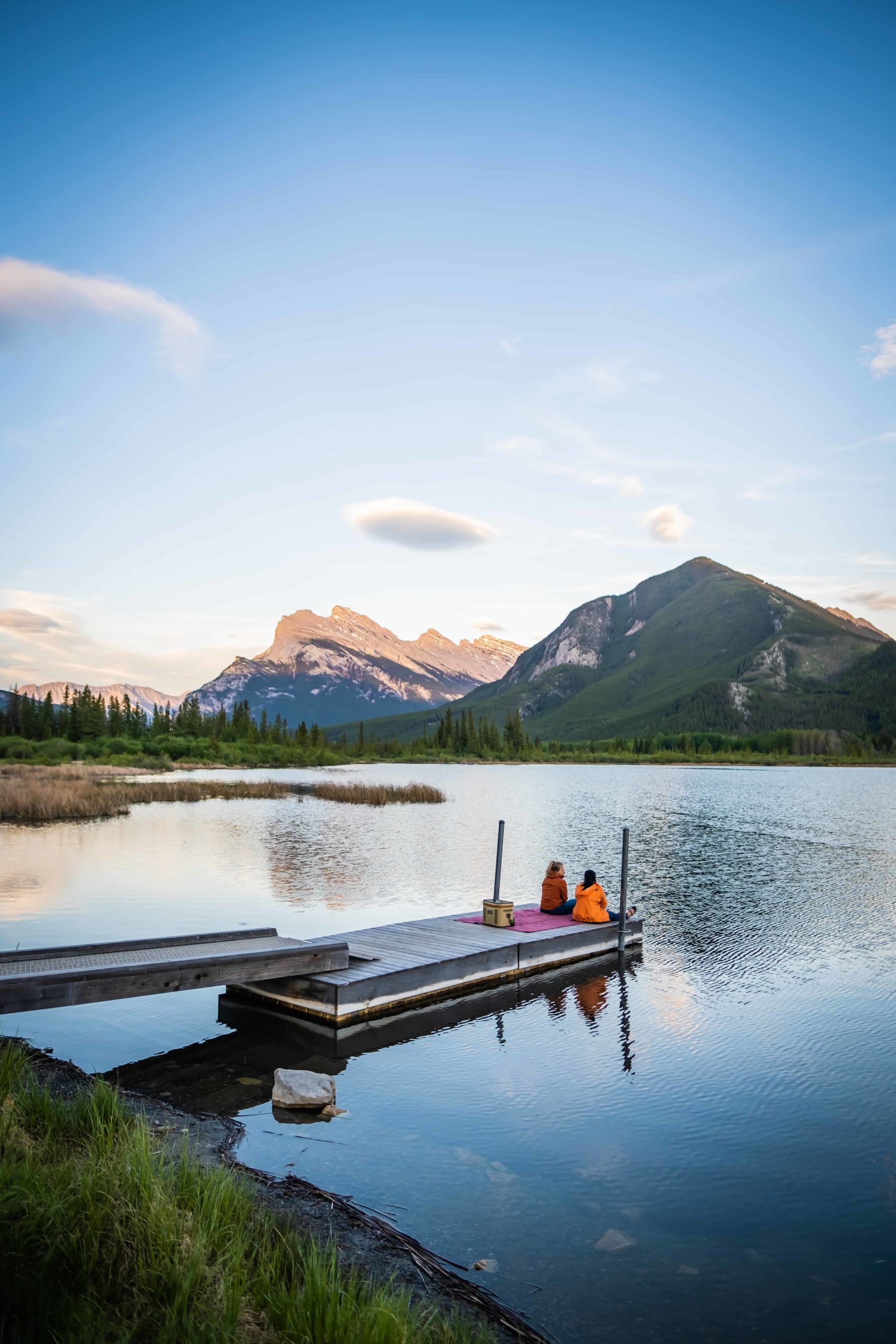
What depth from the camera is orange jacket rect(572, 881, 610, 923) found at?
21.0 metres

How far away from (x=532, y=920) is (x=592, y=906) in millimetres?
1465

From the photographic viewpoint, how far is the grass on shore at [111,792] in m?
48.5

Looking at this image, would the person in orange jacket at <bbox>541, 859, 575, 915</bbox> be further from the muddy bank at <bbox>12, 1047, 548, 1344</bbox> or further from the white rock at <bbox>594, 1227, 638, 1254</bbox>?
the white rock at <bbox>594, 1227, 638, 1254</bbox>

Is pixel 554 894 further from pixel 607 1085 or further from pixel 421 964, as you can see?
pixel 607 1085

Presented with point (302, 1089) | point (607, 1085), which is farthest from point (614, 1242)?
point (302, 1089)

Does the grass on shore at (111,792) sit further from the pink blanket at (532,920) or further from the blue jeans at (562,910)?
the blue jeans at (562,910)

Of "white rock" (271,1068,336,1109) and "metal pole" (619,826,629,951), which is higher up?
"metal pole" (619,826,629,951)

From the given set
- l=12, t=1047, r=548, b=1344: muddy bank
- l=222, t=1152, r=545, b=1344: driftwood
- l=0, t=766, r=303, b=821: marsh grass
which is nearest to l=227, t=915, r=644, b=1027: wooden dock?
l=12, t=1047, r=548, b=1344: muddy bank

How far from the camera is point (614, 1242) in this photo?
27.7 feet

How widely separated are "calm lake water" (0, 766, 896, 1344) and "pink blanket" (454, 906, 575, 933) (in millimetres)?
1209

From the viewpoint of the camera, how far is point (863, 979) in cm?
1886

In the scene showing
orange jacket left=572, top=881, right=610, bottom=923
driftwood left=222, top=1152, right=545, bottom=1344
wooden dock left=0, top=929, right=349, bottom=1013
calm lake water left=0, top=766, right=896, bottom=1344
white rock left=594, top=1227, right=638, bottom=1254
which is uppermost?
wooden dock left=0, top=929, right=349, bottom=1013

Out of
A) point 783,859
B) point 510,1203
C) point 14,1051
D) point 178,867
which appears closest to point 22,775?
point 178,867

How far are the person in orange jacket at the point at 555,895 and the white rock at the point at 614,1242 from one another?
13.3 metres
